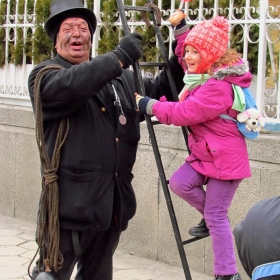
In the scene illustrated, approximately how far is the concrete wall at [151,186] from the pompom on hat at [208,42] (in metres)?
1.37

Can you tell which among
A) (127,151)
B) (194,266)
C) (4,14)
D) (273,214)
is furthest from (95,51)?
(273,214)

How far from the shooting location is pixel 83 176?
3.38 meters

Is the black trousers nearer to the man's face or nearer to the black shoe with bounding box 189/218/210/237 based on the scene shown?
the black shoe with bounding box 189/218/210/237

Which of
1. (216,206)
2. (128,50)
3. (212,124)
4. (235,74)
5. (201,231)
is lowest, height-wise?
(201,231)

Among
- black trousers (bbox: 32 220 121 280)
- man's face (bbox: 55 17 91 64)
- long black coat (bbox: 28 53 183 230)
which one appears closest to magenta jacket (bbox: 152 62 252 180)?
long black coat (bbox: 28 53 183 230)

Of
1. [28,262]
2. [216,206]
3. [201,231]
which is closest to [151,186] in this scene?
[28,262]

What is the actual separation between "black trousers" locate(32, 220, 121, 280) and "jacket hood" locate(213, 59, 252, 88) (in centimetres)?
98

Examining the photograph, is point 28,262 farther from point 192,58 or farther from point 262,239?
point 262,239

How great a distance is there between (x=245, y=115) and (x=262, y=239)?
1614 mm

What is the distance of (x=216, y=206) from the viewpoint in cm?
351

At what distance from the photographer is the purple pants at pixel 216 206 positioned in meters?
3.50

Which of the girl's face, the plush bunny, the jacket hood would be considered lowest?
the plush bunny

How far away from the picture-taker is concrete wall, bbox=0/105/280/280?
4676 mm

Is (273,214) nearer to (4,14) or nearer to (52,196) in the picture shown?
(52,196)
